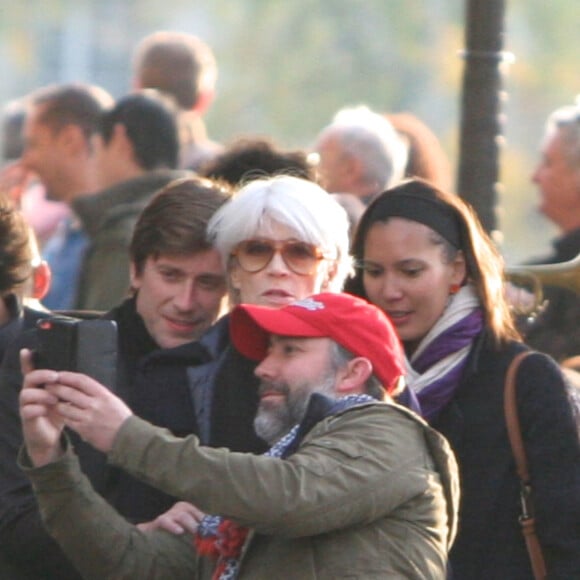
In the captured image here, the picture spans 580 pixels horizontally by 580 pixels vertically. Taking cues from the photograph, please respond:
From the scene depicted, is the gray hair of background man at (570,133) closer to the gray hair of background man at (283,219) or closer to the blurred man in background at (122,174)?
the blurred man in background at (122,174)

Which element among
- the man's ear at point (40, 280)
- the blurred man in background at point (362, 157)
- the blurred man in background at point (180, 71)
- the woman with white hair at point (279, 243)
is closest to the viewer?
the woman with white hair at point (279, 243)

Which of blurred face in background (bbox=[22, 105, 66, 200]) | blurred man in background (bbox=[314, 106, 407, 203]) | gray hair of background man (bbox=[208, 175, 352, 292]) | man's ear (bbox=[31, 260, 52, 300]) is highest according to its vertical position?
gray hair of background man (bbox=[208, 175, 352, 292])

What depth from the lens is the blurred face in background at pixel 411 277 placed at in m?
5.48

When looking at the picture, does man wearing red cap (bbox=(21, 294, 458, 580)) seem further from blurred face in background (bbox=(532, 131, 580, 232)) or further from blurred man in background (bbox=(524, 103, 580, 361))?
blurred face in background (bbox=(532, 131, 580, 232))

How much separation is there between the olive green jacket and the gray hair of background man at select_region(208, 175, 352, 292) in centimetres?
95

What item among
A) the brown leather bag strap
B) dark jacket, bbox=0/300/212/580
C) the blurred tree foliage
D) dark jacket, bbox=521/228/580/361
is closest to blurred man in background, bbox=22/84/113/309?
dark jacket, bbox=521/228/580/361

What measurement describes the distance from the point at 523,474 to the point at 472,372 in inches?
11.1

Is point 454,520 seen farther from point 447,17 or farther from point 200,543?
point 447,17

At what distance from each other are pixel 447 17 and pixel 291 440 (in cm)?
2411

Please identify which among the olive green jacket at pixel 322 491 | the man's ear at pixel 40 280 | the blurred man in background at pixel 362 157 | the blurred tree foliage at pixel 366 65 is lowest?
the blurred tree foliage at pixel 366 65

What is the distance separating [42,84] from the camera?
31.5m

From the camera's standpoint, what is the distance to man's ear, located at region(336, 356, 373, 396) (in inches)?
178

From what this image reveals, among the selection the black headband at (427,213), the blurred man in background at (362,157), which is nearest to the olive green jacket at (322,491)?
the black headband at (427,213)

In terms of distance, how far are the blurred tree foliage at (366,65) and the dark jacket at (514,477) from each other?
2125cm
